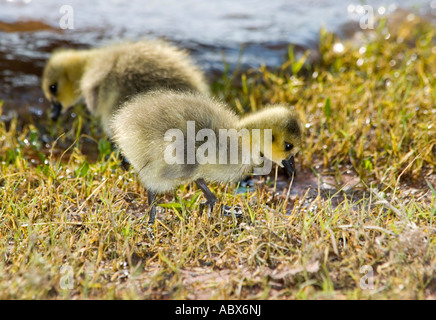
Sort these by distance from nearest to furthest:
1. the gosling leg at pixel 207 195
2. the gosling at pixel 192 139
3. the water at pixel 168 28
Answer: the gosling at pixel 192 139, the gosling leg at pixel 207 195, the water at pixel 168 28

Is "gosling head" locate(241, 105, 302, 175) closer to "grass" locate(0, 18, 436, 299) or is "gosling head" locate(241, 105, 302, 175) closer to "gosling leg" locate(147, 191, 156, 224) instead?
"grass" locate(0, 18, 436, 299)

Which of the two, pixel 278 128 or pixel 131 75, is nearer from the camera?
pixel 278 128

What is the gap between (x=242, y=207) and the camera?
9.87 ft

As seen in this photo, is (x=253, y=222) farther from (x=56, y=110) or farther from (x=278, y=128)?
(x=56, y=110)

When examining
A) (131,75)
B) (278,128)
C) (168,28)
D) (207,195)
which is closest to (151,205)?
(207,195)

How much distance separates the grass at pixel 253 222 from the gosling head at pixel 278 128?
308mm

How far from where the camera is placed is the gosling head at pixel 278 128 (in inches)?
119

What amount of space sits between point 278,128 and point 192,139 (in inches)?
20.8

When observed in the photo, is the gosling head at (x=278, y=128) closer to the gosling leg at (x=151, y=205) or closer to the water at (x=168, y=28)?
the gosling leg at (x=151, y=205)

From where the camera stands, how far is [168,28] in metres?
5.55

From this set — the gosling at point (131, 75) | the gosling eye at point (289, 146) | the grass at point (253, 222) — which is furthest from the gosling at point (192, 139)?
the gosling at point (131, 75)
